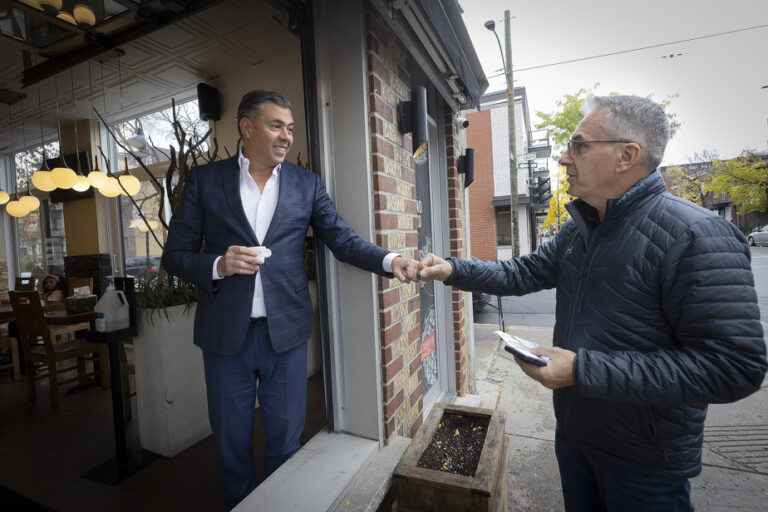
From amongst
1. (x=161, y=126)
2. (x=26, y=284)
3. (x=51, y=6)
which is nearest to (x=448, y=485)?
(x=51, y=6)

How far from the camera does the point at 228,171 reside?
1694mm

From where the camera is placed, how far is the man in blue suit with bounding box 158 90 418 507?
1.64 metres

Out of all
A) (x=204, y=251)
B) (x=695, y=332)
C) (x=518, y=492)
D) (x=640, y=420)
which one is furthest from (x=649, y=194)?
Result: (x=518, y=492)

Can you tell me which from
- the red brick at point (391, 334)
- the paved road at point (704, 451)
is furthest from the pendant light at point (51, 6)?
the paved road at point (704, 451)

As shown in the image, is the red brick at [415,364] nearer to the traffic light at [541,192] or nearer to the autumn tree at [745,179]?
the traffic light at [541,192]

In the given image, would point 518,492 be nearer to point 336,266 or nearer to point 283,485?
point 283,485

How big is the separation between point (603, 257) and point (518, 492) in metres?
1.96

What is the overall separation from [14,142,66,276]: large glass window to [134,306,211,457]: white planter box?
306 inches

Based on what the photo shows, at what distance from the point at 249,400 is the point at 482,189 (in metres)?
16.1

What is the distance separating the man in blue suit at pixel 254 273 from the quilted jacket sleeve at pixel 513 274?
0.92 ft

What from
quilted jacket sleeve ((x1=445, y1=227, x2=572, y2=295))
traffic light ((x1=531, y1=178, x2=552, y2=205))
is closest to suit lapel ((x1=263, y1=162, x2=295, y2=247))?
quilted jacket sleeve ((x1=445, y1=227, x2=572, y2=295))

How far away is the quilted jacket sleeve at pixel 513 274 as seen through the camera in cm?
174

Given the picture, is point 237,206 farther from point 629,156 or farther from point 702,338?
point 702,338

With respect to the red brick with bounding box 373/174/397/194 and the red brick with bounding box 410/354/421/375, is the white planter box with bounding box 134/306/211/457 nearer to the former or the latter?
the red brick with bounding box 410/354/421/375
